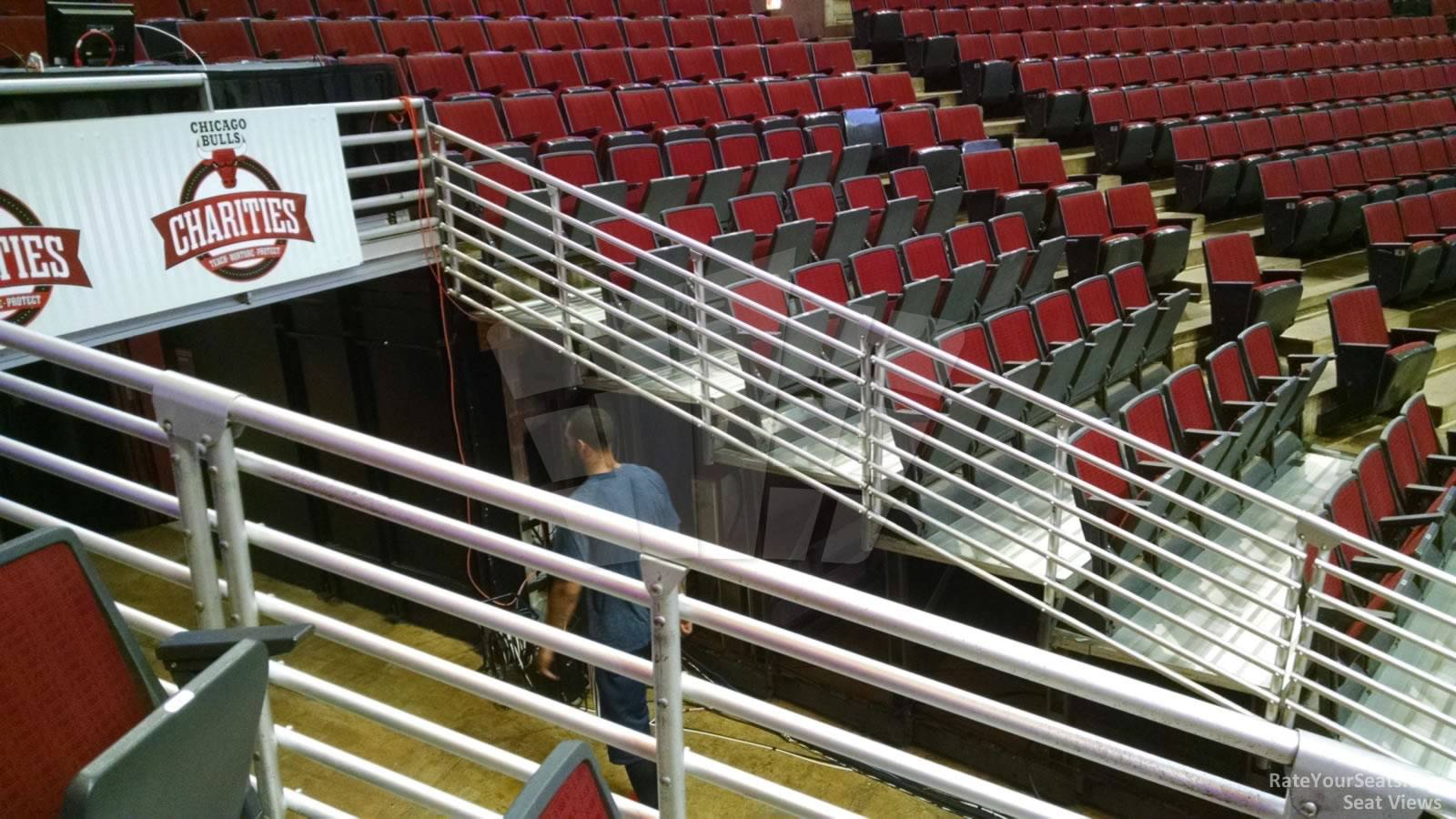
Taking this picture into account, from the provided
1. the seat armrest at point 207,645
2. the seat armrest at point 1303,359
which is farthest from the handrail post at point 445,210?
the seat armrest at point 1303,359

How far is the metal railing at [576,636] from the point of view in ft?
2.45

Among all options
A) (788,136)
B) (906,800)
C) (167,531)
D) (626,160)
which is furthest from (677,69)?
(906,800)

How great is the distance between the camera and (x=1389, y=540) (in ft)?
9.55

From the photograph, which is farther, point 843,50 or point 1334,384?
point 843,50

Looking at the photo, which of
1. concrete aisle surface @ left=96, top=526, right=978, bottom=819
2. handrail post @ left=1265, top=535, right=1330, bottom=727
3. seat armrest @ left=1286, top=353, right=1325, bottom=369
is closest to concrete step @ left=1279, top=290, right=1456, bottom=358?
seat armrest @ left=1286, top=353, right=1325, bottom=369

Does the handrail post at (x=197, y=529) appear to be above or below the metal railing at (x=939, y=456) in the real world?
above

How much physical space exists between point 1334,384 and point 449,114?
339cm

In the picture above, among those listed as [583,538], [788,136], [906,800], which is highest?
[788,136]

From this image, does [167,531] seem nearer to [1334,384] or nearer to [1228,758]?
[1228,758]

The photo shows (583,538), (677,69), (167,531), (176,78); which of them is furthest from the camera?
(677,69)

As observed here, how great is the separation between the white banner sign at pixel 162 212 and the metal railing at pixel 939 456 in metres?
0.45

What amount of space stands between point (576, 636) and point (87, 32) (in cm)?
224

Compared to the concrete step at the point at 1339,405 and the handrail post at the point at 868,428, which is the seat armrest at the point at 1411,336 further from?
the handrail post at the point at 868,428

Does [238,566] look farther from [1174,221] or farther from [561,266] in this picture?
[1174,221]
